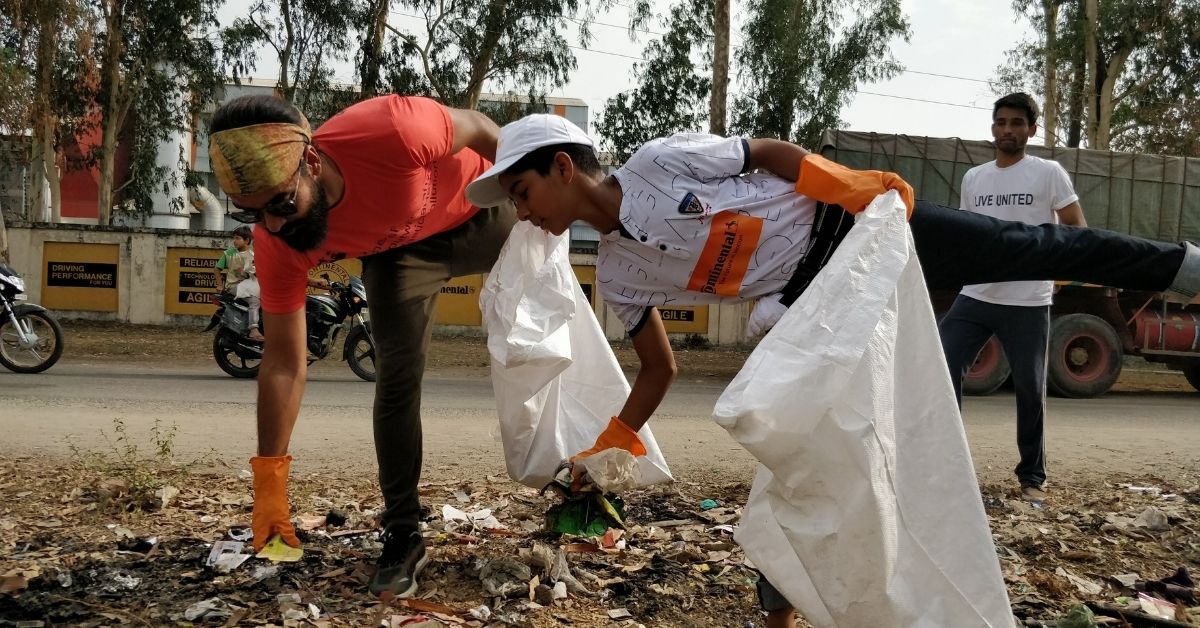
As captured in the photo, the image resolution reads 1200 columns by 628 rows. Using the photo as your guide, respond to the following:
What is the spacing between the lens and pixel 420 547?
3.16m

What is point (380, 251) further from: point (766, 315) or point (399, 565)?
point (766, 315)

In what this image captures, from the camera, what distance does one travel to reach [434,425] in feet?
22.3

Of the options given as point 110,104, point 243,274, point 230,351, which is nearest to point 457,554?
point 230,351

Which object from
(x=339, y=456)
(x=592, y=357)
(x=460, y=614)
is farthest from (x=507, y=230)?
(x=339, y=456)

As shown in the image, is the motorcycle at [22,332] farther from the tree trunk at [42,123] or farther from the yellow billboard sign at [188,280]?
the tree trunk at [42,123]

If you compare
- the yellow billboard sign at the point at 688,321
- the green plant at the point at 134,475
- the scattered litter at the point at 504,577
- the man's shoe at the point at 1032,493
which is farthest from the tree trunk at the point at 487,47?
the scattered litter at the point at 504,577

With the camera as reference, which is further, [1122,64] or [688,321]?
[1122,64]

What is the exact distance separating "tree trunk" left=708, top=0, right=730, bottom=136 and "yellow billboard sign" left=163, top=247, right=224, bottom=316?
31.7 ft

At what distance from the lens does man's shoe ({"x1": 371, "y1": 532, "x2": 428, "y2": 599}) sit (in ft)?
9.80

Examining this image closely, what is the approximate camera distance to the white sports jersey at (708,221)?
8.86 feet

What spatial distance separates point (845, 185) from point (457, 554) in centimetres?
190

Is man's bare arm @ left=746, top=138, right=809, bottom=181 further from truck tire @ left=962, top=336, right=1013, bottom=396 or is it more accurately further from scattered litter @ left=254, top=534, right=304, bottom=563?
truck tire @ left=962, top=336, right=1013, bottom=396

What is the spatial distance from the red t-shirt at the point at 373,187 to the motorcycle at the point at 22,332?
7.84 m

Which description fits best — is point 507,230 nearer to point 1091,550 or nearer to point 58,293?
point 1091,550
